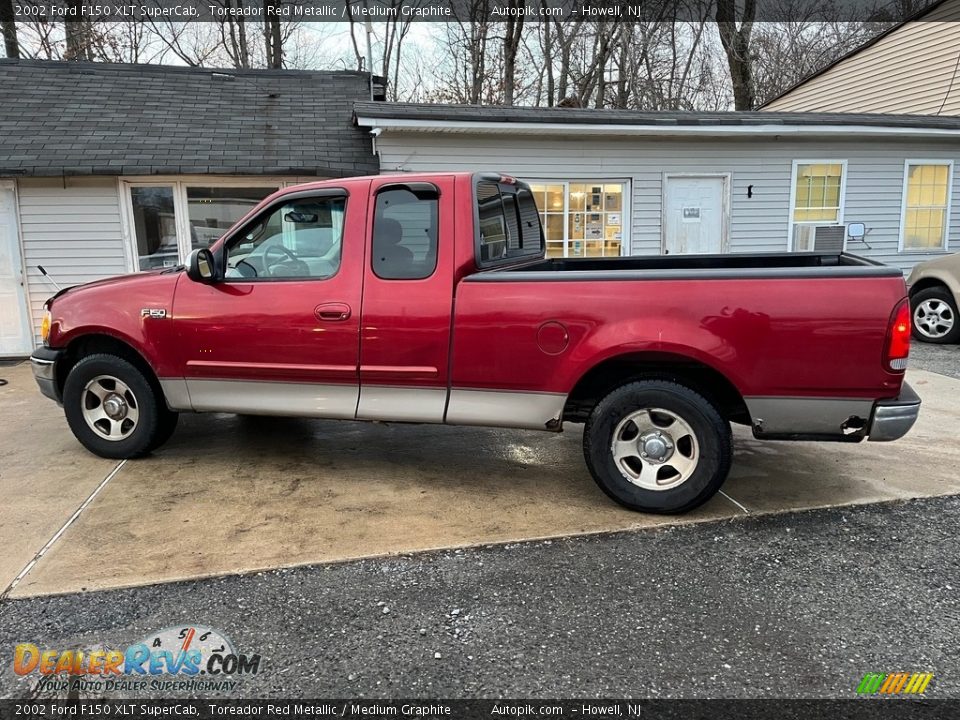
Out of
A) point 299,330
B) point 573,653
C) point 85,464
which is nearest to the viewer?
point 573,653

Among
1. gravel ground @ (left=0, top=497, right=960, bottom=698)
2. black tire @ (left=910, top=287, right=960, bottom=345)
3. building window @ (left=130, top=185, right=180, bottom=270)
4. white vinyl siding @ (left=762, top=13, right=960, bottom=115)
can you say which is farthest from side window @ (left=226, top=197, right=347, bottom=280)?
white vinyl siding @ (left=762, top=13, right=960, bottom=115)

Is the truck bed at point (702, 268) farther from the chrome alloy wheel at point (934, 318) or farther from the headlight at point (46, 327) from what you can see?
the chrome alloy wheel at point (934, 318)

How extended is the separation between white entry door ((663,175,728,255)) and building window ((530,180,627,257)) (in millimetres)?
733

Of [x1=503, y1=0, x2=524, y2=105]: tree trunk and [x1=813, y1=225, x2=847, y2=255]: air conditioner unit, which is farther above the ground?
[x1=503, y1=0, x2=524, y2=105]: tree trunk

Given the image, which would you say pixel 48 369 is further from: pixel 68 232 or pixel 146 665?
pixel 68 232

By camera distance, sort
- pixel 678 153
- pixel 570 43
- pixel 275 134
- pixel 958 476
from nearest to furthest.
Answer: pixel 958 476 → pixel 275 134 → pixel 678 153 → pixel 570 43

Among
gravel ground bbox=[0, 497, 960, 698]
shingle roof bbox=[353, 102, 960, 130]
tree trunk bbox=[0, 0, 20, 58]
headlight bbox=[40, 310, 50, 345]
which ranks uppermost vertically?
tree trunk bbox=[0, 0, 20, 58]

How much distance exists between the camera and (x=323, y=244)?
13.7 ft

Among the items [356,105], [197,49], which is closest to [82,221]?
[356,105]

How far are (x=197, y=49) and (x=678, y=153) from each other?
18133 millimetres

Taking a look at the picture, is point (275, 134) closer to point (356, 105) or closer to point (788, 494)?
point (356, 105)

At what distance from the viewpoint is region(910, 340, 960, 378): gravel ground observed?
24.8 ft

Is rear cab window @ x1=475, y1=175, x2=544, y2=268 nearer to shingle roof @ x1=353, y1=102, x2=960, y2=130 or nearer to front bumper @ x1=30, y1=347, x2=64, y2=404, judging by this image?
front bumper @ x1=30, y1=347, x2=64, y2=404

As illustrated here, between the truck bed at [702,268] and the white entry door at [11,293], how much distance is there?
7586 mm
